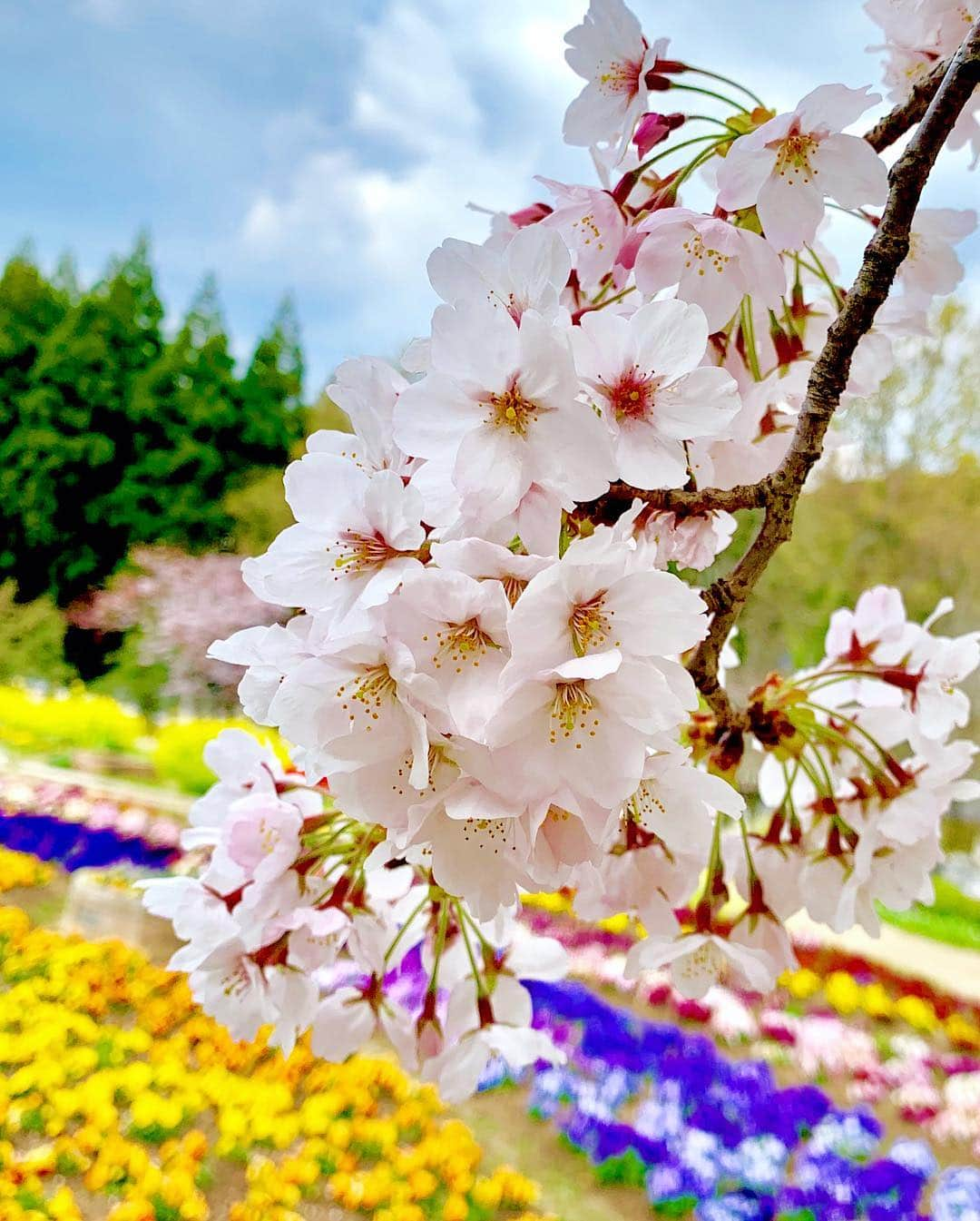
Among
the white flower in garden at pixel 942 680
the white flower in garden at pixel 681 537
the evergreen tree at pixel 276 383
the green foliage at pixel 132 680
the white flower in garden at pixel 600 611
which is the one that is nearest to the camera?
the white flower in garden at pixel 600 611

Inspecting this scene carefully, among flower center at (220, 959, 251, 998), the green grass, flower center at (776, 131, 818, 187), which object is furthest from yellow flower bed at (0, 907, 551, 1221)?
the green grass

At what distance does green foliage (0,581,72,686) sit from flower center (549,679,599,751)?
421 cm

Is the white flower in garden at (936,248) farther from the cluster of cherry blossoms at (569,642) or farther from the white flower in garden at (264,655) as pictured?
the white flower in garden at (264,655)

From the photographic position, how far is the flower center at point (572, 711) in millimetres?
241

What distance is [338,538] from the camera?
0.89 ft

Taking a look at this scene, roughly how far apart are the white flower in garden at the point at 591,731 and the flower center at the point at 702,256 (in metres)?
0.16

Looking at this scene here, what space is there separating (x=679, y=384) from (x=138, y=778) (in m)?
3.34

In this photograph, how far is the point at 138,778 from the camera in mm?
3270

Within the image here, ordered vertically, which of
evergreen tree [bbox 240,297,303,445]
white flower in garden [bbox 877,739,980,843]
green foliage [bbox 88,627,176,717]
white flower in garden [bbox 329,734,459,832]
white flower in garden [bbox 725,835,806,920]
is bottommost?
green foliage [bbox 88,627,176,717]

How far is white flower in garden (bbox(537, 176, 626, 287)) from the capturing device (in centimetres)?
34

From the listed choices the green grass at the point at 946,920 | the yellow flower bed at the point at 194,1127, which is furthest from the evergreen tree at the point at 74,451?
the green grass at the point at 946,920

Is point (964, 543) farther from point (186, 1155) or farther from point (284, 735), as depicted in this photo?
point (284, 735)

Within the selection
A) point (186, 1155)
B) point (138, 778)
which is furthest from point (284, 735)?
point (138, 778)

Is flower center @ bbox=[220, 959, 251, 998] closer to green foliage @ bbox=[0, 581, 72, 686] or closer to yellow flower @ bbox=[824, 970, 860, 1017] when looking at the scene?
yellow flower @ bbox=[824, 970, 860, 1017]
